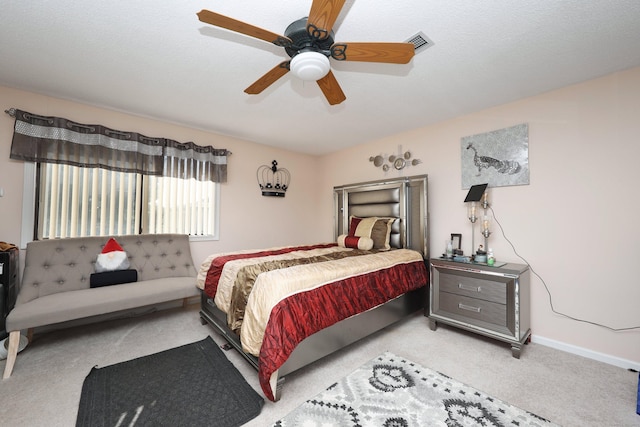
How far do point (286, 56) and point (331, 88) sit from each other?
1.62 feet

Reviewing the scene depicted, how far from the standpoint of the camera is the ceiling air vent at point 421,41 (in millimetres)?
1763

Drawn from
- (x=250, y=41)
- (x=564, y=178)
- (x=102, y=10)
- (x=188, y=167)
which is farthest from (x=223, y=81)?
(x=564, y=178)

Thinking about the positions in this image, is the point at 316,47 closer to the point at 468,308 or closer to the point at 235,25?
the point at 235,25

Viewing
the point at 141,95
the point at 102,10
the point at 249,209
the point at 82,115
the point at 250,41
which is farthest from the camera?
the point at 249,209

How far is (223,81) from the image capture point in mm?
2375

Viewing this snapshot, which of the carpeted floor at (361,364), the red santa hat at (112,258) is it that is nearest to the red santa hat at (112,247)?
the red santa hat at (112,258)

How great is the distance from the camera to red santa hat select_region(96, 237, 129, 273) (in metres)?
2.73

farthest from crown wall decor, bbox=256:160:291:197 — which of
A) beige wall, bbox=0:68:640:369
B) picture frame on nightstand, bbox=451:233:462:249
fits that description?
picture frame on nightstand, bbox=451:233:462:249

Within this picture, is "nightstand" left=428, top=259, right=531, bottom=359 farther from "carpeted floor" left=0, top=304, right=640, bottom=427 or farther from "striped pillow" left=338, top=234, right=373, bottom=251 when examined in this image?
"striped pillow" left=338, top=234, right=373, bottom=251

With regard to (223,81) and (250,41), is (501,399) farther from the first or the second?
(223,81)

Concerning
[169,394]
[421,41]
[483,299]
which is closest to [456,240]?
[483,299]

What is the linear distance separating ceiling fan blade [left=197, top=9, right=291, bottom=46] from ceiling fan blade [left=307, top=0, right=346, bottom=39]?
171mm

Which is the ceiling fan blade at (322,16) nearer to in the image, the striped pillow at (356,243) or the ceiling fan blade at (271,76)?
the ceiling fan blade at (271,76)

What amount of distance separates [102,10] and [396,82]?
2227mm
